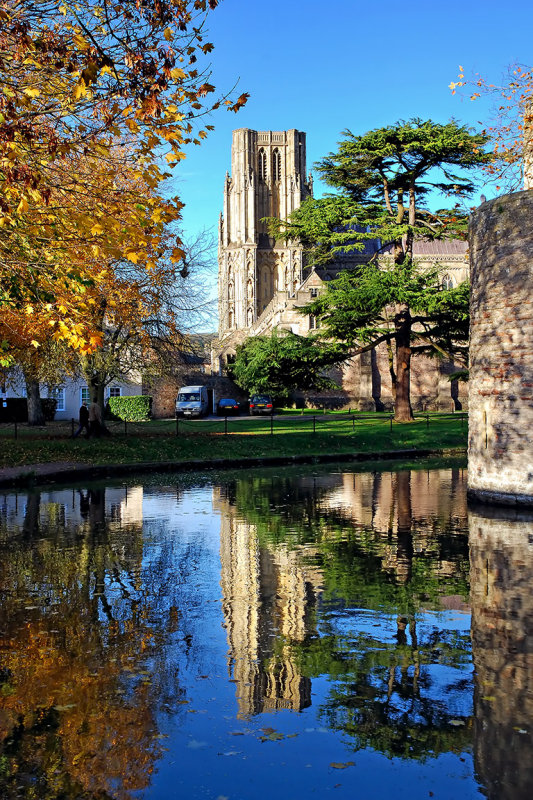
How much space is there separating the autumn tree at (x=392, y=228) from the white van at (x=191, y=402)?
20.6 m

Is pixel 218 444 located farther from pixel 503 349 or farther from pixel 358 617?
pixel 358 617

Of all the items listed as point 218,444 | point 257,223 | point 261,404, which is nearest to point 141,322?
point 218,444

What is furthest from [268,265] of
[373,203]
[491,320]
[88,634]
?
[88,634]

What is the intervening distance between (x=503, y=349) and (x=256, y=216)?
10585 cm

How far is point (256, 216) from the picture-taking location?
117 meters

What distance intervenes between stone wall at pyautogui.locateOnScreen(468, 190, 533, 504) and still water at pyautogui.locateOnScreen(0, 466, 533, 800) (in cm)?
190

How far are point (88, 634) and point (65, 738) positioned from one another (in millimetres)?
2101

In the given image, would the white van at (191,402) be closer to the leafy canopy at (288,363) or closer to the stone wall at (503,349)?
the leafy canopy at (288,363)

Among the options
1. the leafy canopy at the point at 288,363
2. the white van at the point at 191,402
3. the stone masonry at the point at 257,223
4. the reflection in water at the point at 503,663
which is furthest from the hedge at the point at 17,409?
the stone masonry at the point at 257,223

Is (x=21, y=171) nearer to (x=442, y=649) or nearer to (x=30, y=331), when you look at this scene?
(x=442, y=649)

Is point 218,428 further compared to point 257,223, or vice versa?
point 257,223

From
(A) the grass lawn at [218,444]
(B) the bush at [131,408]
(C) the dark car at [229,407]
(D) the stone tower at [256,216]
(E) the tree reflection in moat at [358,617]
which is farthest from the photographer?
(D) the stone tower at [256,216]

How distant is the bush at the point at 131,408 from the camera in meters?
56.1

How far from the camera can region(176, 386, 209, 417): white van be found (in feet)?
185
